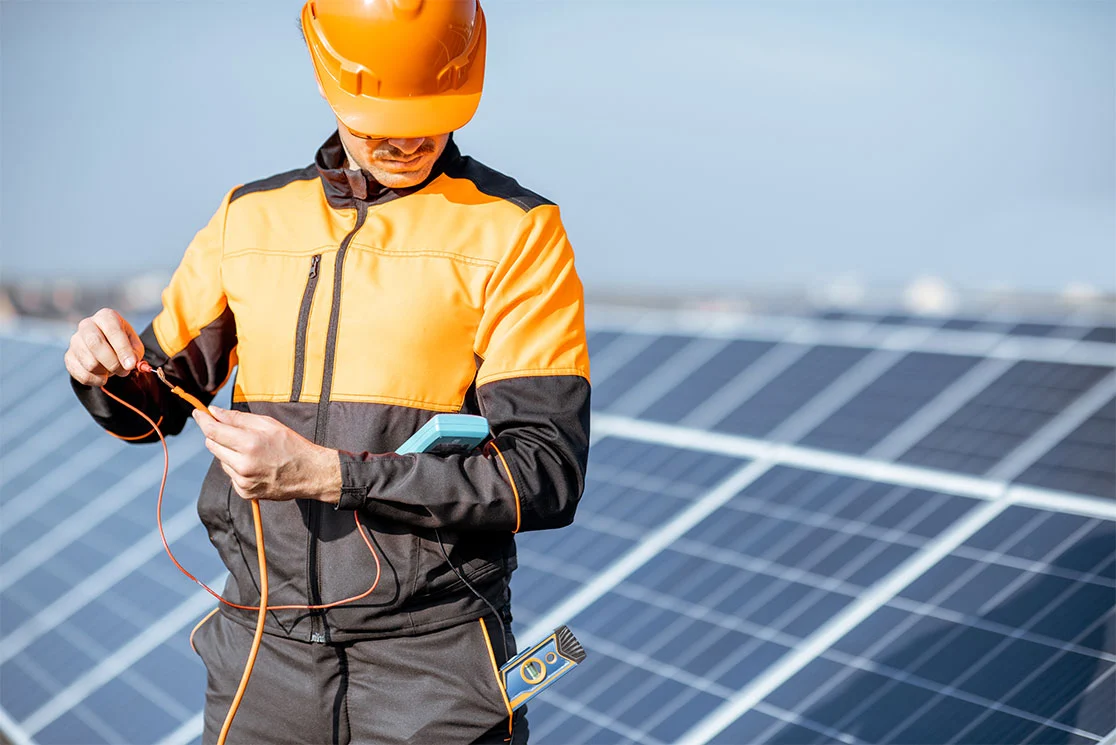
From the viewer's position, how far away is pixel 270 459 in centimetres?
207

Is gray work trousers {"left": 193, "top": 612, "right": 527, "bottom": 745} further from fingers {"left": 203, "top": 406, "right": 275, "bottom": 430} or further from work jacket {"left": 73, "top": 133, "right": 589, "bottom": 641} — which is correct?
fingers {"left": 203, "top": 406, "right": 275, "bottom": 430}

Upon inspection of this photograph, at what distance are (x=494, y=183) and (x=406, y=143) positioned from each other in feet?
0.60

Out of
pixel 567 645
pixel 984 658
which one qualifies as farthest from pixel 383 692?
pixel 984 658

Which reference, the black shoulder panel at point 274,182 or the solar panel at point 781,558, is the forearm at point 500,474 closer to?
the black shoulder panel at point 274,182

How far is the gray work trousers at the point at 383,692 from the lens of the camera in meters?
2.33

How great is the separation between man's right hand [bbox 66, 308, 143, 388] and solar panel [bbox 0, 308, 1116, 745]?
7.72ft

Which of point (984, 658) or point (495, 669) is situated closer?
point (495, 669)

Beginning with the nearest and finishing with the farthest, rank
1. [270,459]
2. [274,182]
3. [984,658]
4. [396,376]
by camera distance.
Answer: [270,459] < [396,376] < [274,182] < [984,658]

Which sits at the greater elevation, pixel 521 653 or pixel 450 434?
pixel 450 434

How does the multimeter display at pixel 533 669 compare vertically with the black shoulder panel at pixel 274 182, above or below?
below

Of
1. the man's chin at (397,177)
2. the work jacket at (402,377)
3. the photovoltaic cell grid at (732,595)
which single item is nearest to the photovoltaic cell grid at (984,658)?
the photovoltaic cell grid at (732,595)

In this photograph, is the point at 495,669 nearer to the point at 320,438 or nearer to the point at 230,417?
the point at 320,438

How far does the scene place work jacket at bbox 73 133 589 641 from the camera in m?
2.20

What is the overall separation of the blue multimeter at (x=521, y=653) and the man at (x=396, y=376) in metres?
0.03
